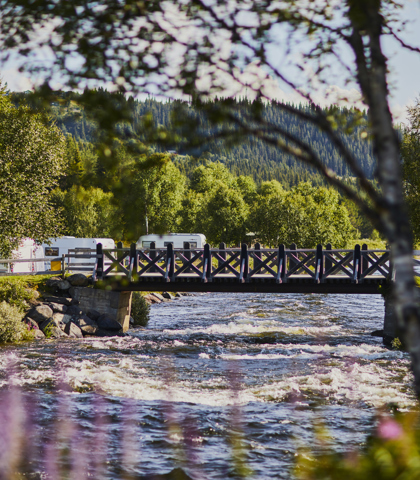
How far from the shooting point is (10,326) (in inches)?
758

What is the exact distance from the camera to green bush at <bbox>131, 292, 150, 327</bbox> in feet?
87.9

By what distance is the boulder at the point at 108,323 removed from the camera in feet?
76.5

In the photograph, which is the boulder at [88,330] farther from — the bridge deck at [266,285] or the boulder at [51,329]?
the bridge deck at [266,285]

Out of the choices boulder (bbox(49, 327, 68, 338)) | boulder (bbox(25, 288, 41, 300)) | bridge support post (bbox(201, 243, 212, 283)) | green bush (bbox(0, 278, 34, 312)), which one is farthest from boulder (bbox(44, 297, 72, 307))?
bridge support post (bbox(201, 243, 212, 283))

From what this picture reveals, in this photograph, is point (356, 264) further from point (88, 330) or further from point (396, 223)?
point (396, 223)

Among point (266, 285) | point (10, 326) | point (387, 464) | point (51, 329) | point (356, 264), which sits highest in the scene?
point (356, 264)

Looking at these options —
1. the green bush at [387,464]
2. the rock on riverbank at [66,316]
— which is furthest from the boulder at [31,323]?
the green bush at [387,464]

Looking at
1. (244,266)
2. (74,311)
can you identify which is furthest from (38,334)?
(244,266)

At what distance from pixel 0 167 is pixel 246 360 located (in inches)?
551

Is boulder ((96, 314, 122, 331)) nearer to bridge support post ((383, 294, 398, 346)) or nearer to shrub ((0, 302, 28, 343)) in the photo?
shrub ((0, 302, 28, 343))

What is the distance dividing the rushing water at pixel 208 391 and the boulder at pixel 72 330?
1.39 metres

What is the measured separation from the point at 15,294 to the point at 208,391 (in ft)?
40.6

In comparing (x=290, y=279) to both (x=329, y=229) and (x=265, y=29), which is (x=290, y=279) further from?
(x=329, y=229)

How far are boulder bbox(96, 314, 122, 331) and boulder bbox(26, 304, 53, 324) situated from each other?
2208mm
